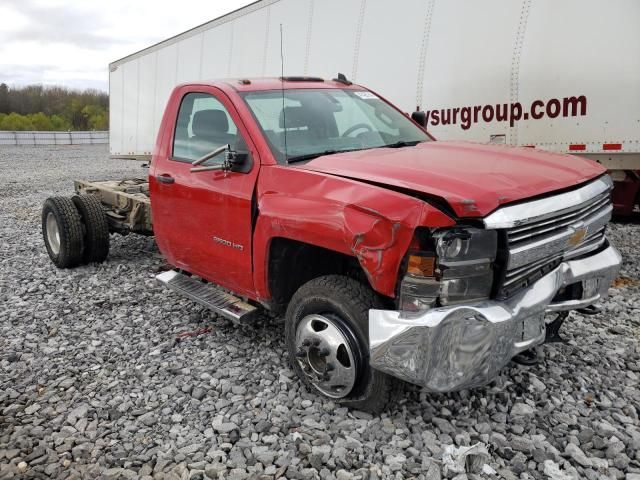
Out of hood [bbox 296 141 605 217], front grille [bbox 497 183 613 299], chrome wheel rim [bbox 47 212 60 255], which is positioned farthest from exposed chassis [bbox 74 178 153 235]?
front grille [bbox 497 183 613 299]

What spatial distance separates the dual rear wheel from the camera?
6074 mm

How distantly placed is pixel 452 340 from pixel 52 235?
18.0 feet

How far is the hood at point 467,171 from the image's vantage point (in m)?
2.58

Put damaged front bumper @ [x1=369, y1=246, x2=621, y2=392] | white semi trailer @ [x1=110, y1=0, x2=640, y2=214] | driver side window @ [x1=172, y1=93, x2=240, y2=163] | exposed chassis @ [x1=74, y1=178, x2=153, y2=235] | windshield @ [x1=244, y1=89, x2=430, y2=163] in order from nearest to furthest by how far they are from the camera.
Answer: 1. damaged front bumper @ [x1=369, y1=246, x2=621, y2=392]
2. windshield @ [x1=244, y1=89, x2=430, y2=163]
3. driver side window @ [x1=172, y1=93, x2=240, y2=163]
4. white semi trailer @ [x1=110, y1=0, x2=640, y2=214]
5. exposed chassis @ [x1=74, y1=178, x2=153, y2=235]

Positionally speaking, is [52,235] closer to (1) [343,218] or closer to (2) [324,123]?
(2) [324,123]

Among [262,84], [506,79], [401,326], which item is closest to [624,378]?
[401,326]

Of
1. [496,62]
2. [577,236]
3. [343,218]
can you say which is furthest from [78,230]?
[577,236]

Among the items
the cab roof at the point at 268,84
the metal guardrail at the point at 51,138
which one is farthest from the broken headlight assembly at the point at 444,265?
the metal guardrail at the point at 51,138

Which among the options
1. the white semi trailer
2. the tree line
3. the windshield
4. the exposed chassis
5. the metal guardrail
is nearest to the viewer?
the windshield

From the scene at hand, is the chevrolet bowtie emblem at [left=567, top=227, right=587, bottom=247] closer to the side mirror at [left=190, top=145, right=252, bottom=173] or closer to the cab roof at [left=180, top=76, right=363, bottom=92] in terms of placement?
the side mirror at [left=190, top=145, right=252, bottom=173]

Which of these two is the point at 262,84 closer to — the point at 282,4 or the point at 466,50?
the point at 466,50

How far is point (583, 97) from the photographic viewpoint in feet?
18.2

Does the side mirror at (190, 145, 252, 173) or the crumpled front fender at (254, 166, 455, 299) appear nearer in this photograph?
the crumpled front fender at (254, 166, 455, 299)

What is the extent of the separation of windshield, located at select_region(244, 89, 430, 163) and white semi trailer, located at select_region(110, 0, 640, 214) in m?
2.19
